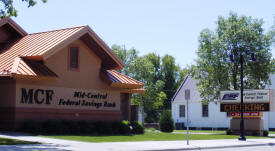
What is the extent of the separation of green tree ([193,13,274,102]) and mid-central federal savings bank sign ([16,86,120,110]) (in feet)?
52.6

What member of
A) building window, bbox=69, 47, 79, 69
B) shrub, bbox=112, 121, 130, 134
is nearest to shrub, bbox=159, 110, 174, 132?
shrub, bbox=112, 121, 130, 134

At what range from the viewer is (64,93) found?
97.9ft

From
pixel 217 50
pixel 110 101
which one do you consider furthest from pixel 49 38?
pixel 217 50

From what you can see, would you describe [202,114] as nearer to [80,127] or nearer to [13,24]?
[80,127]

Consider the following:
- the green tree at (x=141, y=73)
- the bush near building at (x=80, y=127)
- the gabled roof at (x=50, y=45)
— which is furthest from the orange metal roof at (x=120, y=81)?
the green tree at (x=141, y=73)

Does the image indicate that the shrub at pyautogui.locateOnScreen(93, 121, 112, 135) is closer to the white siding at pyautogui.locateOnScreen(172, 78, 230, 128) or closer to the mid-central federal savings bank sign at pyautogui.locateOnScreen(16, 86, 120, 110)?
the mid-central federal savings bank sign at pyautogui.locateOnScreen(16, 86, 120, 110)

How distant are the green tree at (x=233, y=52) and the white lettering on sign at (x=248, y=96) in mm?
5189

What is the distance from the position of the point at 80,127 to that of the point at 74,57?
16.2 ft

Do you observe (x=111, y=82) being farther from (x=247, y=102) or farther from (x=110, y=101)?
(x=247, y=102)

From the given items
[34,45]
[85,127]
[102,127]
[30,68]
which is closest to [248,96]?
[102,127]

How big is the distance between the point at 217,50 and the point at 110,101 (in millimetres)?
16918

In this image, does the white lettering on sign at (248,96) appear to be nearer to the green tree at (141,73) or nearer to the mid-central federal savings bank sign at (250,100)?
the mid-central federal savings bank sign at (250,100)

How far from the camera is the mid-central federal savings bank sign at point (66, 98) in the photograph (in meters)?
27.4

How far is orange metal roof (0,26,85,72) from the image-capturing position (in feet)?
91.9
